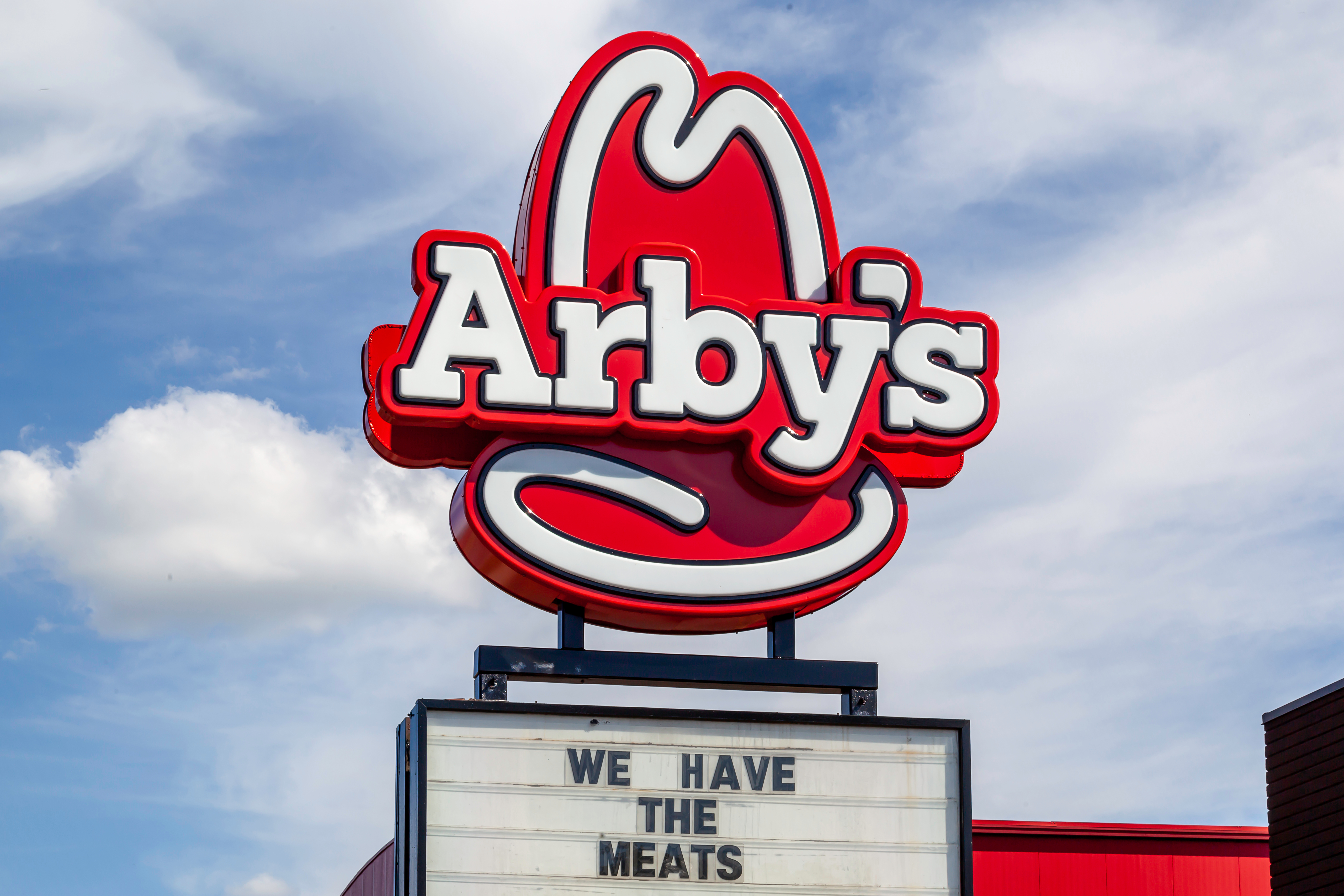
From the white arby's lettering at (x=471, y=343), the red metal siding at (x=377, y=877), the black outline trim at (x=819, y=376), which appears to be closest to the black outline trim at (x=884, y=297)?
the black outline trim at (x=819, y=376)

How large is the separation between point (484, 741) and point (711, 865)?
67.2 inches

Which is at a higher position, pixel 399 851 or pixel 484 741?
pixel 484 741

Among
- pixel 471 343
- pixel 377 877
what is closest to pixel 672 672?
pixel 471 343

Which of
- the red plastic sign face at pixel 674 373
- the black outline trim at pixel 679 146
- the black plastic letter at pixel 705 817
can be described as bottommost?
the black plastic letter at pixel 705 817

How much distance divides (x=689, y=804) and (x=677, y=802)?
0.09m

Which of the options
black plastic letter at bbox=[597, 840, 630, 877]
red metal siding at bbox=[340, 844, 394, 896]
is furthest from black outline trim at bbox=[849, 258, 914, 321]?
red metal siding at bbox=[340, 844, 394, 896]

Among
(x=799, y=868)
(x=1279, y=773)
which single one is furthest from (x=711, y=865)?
(x=1279, y=773)

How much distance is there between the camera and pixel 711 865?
10047 mm

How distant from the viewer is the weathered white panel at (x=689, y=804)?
982cm

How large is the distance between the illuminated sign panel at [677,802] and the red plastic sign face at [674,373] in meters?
0.98

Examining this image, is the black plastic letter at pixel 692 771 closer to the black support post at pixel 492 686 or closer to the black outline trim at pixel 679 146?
the black support post at pixel 492 686

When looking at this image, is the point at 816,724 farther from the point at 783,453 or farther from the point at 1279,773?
the point at 1279,773

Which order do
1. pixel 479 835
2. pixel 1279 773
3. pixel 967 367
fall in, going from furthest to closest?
pixel 1279 773 → pixel 967 367 → pixel 479 835

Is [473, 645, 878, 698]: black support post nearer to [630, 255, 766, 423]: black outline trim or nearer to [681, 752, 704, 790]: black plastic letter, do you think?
[681, 752, 704, 790]: black plastic letter
